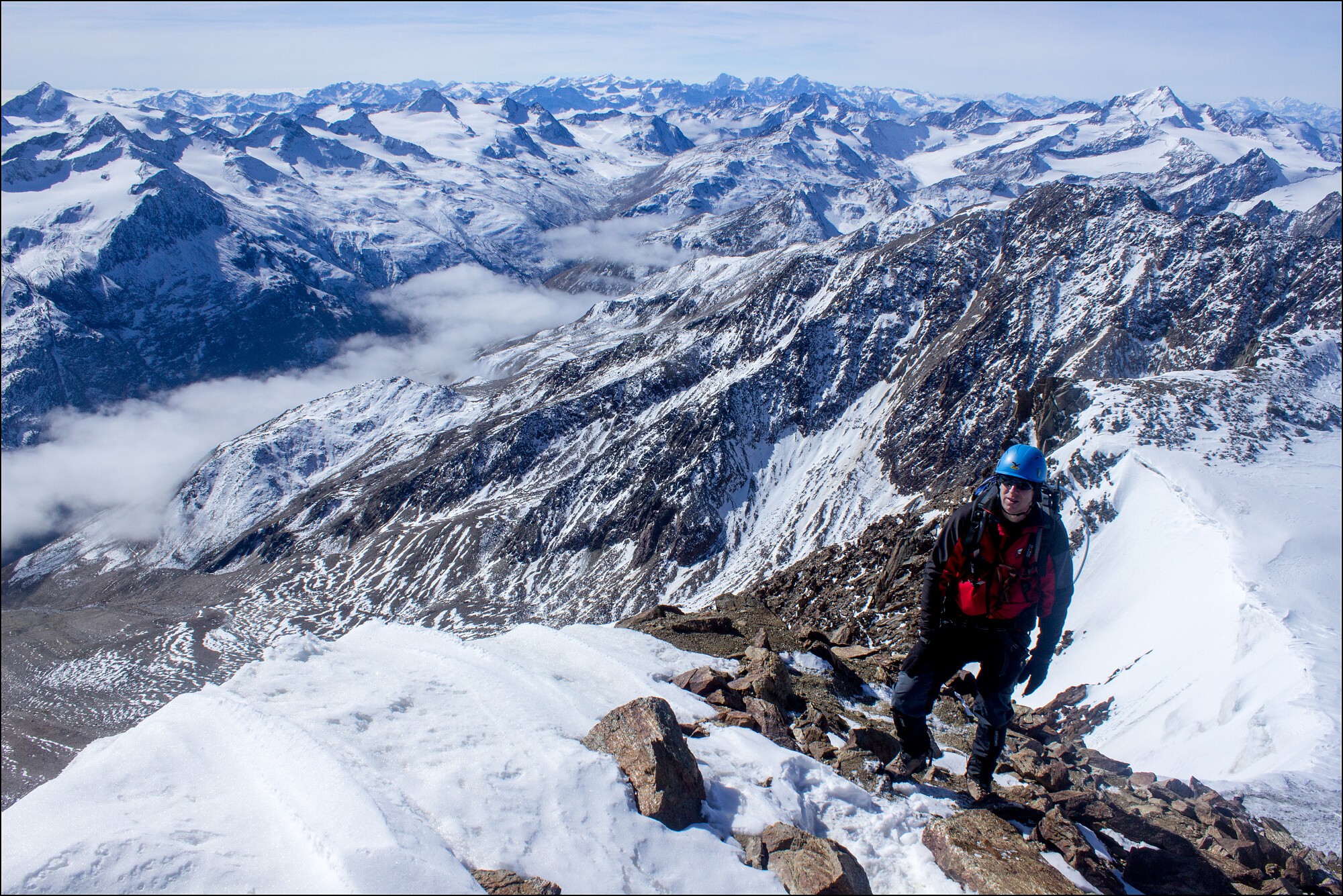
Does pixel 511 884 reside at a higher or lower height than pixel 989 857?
higher

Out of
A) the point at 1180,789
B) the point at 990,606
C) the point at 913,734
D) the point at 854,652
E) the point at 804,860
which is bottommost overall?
the point at 854,652

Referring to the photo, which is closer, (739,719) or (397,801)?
(397,801)

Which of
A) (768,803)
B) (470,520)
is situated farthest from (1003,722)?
(470,520)

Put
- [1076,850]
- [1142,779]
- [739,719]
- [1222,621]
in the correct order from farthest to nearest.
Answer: [1222,621] < [1142,779] < [739,719] < [1076,850]

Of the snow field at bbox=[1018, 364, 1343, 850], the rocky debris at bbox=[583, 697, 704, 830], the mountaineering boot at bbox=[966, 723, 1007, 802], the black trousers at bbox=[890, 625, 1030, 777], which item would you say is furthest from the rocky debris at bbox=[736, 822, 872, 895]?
the snow field at bbox=[1018, 364, 1343, 850]

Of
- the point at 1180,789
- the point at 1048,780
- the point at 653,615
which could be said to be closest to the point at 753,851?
the point at 1048,780

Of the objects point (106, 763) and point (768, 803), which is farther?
point (768, 803)

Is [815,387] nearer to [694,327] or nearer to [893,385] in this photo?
[893,385]

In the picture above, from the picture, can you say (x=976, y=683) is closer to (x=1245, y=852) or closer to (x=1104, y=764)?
(x=1245, y=852)
